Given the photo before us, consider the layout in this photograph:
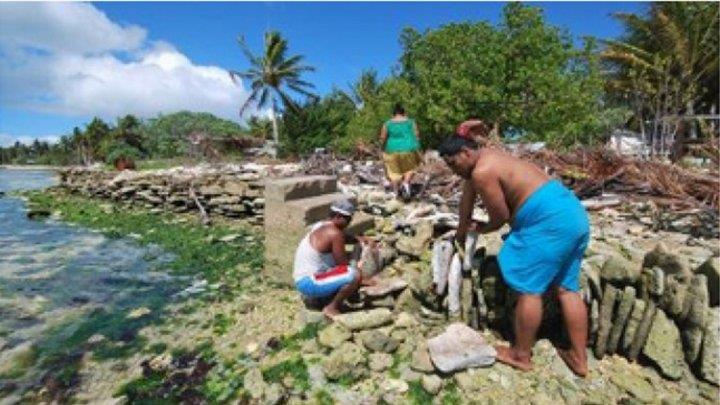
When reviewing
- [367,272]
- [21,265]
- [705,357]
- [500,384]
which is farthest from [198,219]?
[705,357]

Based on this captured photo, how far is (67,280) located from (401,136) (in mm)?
5600

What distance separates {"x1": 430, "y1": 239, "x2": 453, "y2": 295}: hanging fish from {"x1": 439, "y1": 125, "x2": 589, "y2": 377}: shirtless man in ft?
2.49

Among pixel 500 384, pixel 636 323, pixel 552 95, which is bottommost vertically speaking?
pixel 500 384

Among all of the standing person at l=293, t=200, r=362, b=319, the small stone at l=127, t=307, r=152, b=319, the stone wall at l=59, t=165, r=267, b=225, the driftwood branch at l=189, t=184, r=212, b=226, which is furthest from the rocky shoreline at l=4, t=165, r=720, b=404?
the driftwood branch at l=189, t=184, r=212, b=226

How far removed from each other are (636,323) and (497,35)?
16.9 m

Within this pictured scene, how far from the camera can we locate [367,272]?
5.68m

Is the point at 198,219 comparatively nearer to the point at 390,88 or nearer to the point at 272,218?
the point at 272,218

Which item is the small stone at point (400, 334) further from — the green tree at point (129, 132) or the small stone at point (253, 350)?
the green tree at point (129, 132)

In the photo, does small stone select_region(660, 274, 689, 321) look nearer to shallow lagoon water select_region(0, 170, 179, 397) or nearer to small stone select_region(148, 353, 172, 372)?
small stone select_region(148, 353, 172, 372)

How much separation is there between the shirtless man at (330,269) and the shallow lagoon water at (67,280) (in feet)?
7.87

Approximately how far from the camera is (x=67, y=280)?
24.3ft

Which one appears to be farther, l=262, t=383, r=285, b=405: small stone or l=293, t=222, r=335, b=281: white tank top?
l=293, t=222, r=335, b=281: white tank top

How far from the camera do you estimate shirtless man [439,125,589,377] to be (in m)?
3.66

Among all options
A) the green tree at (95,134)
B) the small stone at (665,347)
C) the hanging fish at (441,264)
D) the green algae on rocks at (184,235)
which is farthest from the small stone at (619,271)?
the green tree at (95,134)
